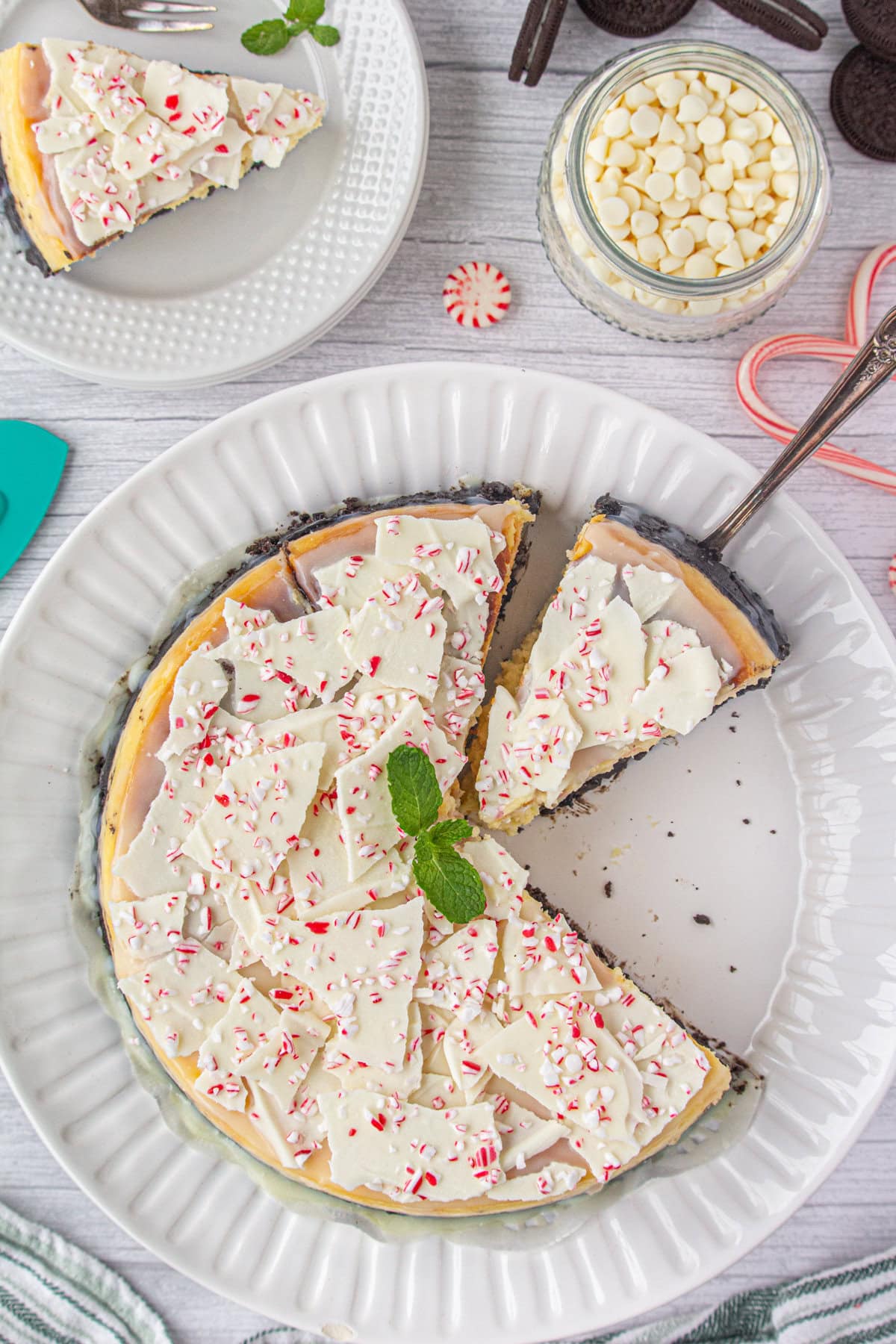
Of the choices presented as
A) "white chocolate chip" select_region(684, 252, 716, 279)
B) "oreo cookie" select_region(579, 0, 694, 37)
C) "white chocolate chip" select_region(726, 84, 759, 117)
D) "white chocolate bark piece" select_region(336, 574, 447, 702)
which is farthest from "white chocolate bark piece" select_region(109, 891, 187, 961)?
"oreo cookie" select_region(579, 0, 694, 37)

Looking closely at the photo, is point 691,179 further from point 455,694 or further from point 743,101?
point 455,694

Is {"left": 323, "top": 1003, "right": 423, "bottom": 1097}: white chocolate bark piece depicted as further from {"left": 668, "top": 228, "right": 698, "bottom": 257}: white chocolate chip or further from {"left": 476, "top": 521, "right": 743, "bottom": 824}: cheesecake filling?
{"left": 668, "top": 228, "right": 698, "bottom": 257}: white chocolate chip

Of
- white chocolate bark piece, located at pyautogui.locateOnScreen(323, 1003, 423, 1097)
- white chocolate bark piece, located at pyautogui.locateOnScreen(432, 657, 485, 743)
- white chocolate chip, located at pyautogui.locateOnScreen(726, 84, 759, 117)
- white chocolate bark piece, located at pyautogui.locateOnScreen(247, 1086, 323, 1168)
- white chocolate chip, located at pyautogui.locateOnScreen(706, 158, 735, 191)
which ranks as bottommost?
white chocolate bark piece, located at pyautogui.locateOnScreen(247, 1086, 323, 1168)

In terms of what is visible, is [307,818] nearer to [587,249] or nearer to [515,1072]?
[515,1072]

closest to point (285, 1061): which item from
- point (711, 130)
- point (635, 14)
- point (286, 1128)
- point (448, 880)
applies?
point (286, 1128)

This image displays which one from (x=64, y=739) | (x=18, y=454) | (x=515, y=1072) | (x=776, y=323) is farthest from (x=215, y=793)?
(x=776, y=323)

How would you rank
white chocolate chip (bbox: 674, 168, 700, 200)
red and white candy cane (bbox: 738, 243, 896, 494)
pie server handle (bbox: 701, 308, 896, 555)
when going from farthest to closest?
red and white candy cane (bbox: 738, 243, 896, 494) < white chocolate chip (bbox: 674, 168, 700, 200) < pie server handle (bbox: 701, 308, 896, 555)

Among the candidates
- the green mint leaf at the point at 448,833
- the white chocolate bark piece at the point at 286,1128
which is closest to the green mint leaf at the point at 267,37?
the green mint leaf at the point at 448,833
